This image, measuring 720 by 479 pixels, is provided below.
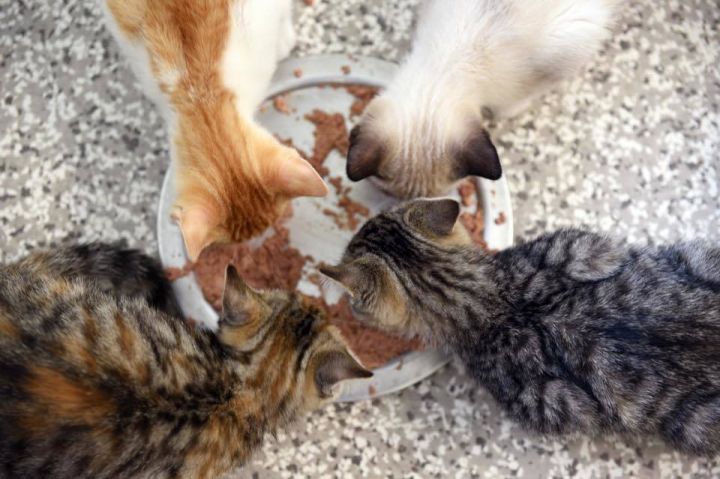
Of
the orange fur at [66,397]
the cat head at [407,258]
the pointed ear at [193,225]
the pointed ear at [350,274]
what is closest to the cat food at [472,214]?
the cat head at [407,258]

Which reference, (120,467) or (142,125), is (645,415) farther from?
(142,125)

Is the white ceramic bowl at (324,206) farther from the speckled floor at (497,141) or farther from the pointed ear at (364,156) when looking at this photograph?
the pointed ear at (364,156)

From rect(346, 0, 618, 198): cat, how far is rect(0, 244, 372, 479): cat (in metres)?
0.39

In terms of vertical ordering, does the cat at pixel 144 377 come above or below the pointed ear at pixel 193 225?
below

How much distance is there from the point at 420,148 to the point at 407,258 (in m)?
0.26

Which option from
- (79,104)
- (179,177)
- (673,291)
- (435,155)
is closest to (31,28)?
(79,104)

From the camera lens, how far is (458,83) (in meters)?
1.42

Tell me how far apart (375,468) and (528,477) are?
39 centimetres

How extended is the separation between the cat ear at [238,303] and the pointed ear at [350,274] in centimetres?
15

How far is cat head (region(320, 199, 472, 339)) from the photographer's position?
1296 mm

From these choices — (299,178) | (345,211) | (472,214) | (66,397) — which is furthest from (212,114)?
(472,214)

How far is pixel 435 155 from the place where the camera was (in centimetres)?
139

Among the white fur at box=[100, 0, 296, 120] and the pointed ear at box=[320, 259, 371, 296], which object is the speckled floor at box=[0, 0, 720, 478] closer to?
the white fur at box=[100, 0, 296, 120]

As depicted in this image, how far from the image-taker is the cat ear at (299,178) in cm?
119
